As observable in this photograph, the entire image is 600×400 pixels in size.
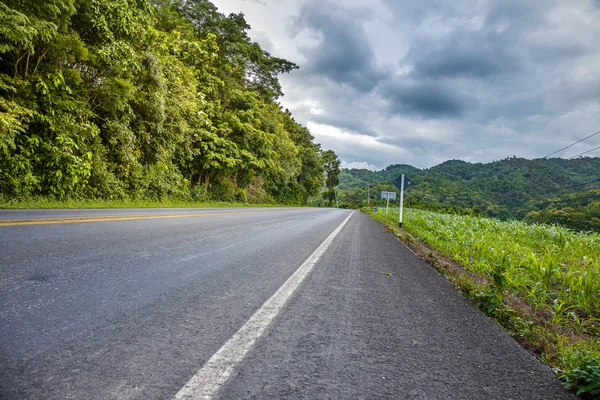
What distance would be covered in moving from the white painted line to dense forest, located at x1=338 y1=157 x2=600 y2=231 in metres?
11.3

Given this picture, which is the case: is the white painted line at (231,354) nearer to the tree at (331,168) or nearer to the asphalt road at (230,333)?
the asphalt road at (230,333)

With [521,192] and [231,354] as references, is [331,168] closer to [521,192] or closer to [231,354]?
[521,192]

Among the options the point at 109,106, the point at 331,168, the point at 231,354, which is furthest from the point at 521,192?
the point at 231,354

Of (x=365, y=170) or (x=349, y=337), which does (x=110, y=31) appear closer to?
(x=349, y=337)

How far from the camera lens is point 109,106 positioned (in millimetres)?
11938

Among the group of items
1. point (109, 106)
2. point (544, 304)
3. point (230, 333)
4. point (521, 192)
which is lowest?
point (544, 304)

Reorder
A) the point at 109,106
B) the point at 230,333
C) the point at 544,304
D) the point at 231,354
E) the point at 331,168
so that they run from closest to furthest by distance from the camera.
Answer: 1. the point at 231,354
2. the point at 230,333
3. the point at 544,304
4. the point at 109,106
5. the point at 331,168

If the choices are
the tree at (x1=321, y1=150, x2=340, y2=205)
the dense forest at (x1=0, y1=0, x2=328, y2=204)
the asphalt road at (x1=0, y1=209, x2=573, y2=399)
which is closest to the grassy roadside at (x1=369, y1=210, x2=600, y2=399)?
the asphalt road at (x1=0, y1=209, x2=573, y2=399)

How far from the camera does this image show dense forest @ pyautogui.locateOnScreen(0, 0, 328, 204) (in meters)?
8.70

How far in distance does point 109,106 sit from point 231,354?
1345 cm

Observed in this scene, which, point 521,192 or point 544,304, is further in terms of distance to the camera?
point 521,192

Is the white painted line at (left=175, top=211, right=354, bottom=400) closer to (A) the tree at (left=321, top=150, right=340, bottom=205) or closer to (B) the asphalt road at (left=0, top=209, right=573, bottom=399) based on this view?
(B) the asphalt road at (left=0, top=209, right=573, bottom=399)

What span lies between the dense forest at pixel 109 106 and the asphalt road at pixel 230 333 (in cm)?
751

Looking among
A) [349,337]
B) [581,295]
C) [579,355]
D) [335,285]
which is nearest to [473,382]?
[349,337]
